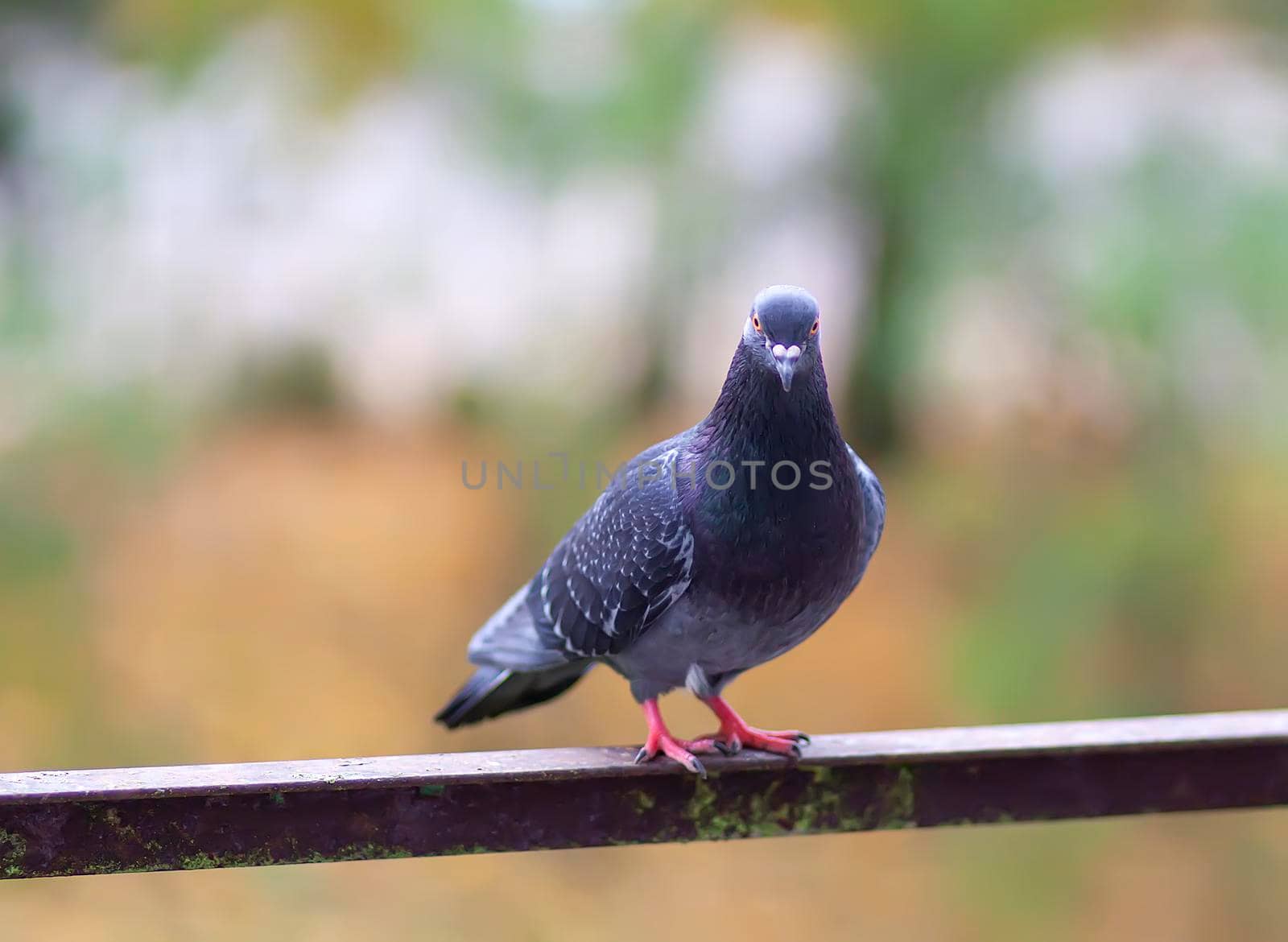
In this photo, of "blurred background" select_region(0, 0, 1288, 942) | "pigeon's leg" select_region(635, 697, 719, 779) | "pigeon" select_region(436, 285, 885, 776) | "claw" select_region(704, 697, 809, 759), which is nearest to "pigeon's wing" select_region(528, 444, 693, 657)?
"pigeon" select_region(436, 285, 885, 776)

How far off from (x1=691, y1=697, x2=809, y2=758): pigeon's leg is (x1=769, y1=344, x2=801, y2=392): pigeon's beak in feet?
2.35

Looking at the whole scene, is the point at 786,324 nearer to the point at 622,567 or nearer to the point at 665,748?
the point at 622,567

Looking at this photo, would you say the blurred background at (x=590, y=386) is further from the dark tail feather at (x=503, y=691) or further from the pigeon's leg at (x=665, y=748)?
the pigeon's leg at (x=665, y=748)

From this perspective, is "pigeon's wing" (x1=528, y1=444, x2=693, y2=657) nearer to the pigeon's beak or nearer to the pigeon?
the pigeon

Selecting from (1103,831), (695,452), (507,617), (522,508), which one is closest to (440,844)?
(507,617)

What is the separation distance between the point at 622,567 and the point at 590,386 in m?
3.53

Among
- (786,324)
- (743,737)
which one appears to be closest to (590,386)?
(743,737)

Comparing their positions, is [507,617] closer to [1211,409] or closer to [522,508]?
[522,508]

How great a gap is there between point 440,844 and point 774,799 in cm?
60

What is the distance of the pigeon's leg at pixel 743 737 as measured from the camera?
2080 millimetres

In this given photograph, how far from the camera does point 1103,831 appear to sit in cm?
573

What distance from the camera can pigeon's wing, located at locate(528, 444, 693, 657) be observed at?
190 centimetres

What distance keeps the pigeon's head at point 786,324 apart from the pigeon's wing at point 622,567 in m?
0.36

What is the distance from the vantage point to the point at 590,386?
541 cm
